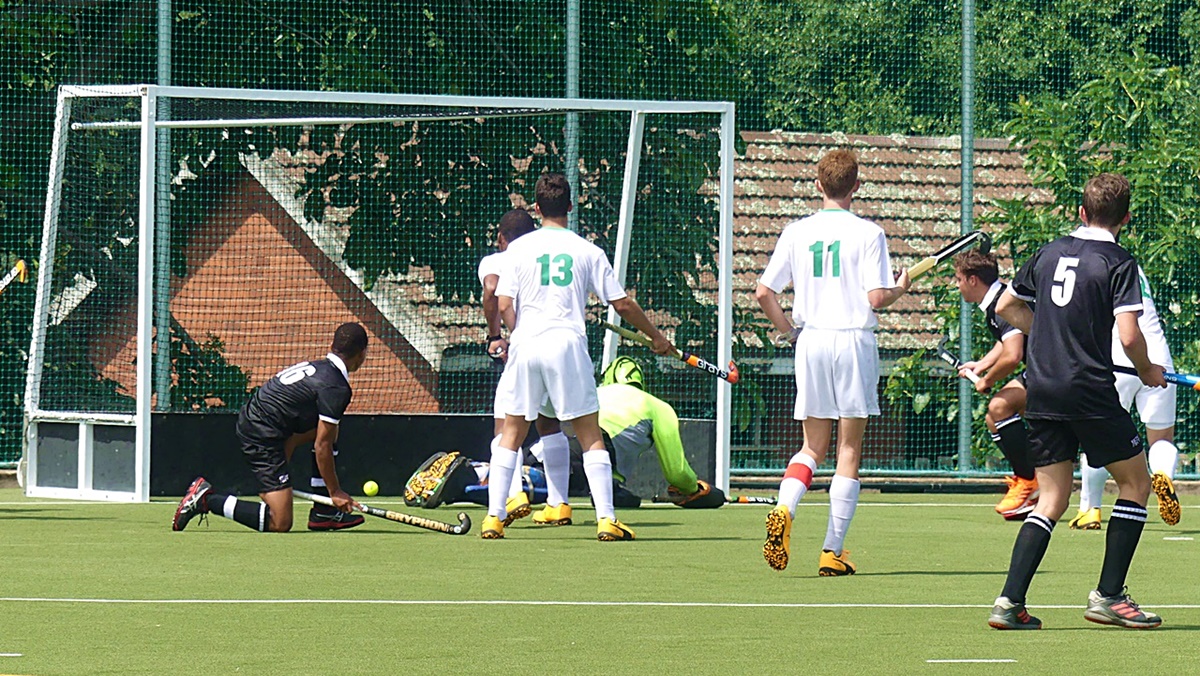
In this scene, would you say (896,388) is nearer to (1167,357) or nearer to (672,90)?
(672,90)

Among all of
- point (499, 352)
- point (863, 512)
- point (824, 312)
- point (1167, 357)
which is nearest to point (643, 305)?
Result: point (863, 512)

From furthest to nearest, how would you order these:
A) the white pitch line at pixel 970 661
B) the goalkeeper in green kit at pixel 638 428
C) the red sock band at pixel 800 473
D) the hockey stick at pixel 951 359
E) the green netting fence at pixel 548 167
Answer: the green netting fence at pixel 548 167
the goalkeeper in green kit at pixel 638 428
the hockey stick at pixel 951 359
the red sock band at pixel 800 473
the white pitch line at pixel 970 661

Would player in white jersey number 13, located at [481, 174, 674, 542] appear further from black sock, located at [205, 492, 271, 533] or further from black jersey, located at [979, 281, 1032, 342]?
black jersey, located at [979, 281, 1032, 342]

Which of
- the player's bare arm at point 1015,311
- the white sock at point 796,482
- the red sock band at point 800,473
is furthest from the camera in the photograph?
the red sock band at point 800,473

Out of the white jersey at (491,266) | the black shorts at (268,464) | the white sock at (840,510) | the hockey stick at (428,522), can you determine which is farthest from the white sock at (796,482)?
the black shorts at (268,464)

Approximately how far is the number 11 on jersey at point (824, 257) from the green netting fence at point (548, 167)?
19.6 feet

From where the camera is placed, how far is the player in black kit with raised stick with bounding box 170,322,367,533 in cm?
1093

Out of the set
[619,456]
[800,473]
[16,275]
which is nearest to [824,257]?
[800,473]

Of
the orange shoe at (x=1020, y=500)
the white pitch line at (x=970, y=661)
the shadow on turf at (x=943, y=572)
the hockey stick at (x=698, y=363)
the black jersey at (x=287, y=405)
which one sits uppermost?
the hockey stick at (x=698, y=363)

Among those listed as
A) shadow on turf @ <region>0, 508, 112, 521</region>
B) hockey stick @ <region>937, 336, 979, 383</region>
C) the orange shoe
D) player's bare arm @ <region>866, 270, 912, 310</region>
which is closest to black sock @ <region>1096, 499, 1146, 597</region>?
player's bare arm @ <region>866, 270, 912, 310</region>

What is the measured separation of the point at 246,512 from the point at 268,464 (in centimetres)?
28

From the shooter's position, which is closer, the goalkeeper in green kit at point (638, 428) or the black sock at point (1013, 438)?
the black sock at point (1013, 438)

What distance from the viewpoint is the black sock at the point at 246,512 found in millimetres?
11055

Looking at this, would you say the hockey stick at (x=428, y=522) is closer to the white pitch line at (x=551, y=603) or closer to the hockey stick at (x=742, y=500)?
the hockey stick at (x=742, y=500)
